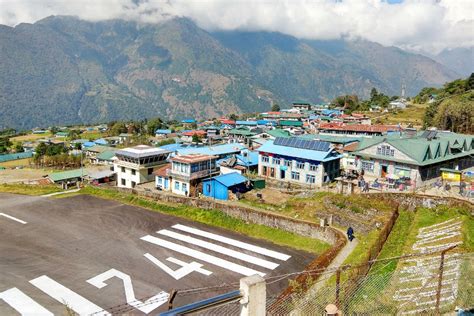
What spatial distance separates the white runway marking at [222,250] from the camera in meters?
24.4

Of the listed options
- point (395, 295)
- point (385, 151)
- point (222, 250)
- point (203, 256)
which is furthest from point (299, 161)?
point (395, 295)

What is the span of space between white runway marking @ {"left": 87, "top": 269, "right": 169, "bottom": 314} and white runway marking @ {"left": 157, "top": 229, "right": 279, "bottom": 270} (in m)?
6.59

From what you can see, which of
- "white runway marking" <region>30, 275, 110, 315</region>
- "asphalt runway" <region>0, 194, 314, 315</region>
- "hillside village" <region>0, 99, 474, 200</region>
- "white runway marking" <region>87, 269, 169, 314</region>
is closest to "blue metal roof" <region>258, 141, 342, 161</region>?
"hillside village" <region>0, 99, 474, 200</region>

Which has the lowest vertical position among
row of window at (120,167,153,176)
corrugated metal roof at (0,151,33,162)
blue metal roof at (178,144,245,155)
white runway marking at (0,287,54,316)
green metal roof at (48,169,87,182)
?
corrugated metal roof at (0,151,33,162)

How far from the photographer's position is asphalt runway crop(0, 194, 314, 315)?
20.0 metres

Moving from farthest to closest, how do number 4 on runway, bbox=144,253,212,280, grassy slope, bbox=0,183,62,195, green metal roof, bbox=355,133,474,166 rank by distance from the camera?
grassy slope, bbox=0,183,62,195, green metal roof, bbox=355,133,474,166, number 4 on runway, bbox=144,253,212,280

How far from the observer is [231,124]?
4786 inches

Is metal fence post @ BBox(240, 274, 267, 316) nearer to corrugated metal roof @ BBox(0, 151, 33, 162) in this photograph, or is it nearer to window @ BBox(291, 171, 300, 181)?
window @ BBox(291, 171, 300, 181)

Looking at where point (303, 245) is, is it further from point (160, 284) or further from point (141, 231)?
point (141, 231)

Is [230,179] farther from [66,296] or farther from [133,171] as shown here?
[66,296]

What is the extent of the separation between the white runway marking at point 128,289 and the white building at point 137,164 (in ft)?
84.6

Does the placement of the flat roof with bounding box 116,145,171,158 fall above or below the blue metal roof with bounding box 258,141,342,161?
below

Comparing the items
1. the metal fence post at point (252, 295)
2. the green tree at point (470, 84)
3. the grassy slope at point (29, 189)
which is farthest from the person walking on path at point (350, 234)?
the green tree at point (470, 84)

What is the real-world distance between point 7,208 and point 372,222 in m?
38.2
